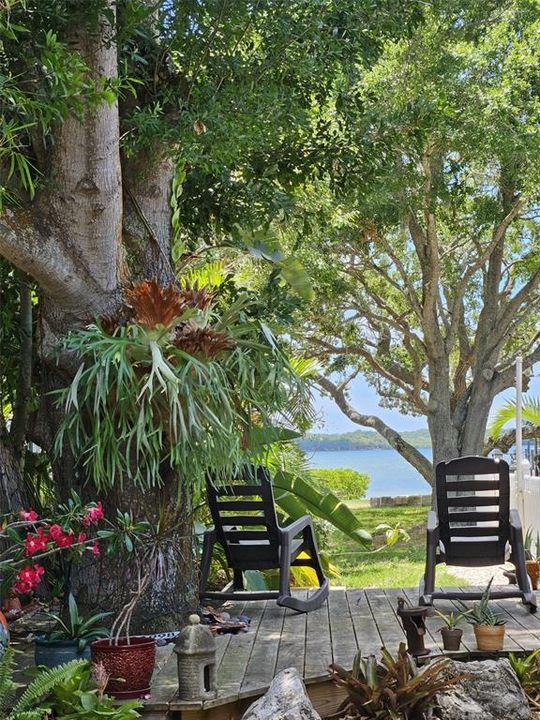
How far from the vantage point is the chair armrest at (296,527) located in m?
6.12

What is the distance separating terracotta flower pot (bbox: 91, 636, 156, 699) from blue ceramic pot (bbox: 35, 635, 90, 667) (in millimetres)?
189

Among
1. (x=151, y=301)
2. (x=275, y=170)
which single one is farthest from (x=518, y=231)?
(x=151, y=301)

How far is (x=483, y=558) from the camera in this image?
6227mm

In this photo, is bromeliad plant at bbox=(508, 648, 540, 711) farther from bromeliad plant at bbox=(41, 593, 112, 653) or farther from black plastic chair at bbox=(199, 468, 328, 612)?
bromeliad plant at bbox=(41, 593, 112, 653)

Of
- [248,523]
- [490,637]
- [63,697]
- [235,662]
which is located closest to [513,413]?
[248,523]

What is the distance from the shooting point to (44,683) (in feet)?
12.9

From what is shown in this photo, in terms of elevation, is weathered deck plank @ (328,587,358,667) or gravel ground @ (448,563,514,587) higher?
weathered deck plank @ (328,587,358,667)

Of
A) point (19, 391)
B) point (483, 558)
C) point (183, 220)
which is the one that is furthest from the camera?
point (183, 220)

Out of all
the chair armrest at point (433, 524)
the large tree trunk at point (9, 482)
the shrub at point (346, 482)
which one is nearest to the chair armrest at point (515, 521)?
the chair armrest at point (433, 524)

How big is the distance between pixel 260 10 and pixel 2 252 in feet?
6.93

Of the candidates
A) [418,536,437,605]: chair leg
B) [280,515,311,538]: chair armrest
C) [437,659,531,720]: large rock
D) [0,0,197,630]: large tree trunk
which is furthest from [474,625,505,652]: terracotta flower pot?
[0,0,197,630]: large tree trunk

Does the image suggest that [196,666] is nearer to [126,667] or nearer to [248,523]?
[126,667]

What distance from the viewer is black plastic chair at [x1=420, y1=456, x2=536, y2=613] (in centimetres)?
615

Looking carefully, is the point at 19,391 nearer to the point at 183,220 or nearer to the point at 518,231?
the point at 183,220
